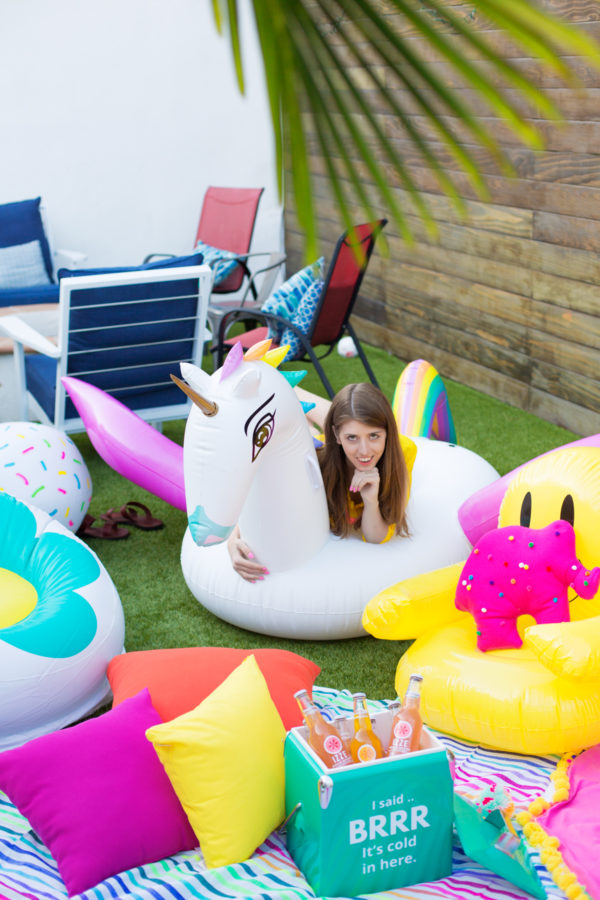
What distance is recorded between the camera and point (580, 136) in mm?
3674

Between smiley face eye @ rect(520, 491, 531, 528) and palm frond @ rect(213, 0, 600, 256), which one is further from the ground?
palm frond @ rect(213, 0, 600, 256)

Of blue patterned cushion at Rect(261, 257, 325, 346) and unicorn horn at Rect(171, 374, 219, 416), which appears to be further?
blue patterned cushion at Rect(261, 257, 325, 346)

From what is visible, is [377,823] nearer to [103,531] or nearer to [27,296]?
[103,531]

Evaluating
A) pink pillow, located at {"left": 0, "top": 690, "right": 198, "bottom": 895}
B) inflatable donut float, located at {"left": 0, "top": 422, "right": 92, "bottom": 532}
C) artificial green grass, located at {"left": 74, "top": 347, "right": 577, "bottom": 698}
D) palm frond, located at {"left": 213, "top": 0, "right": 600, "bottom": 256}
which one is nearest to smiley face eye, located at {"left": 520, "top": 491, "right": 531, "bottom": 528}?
artificial green grass, located at {"left": 74, "top": 347, "right": 577, "bottom": 698}

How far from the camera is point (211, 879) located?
1.62m

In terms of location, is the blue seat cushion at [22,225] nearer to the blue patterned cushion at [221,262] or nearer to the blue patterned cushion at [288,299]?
the blue patterned cushion at [221,262]

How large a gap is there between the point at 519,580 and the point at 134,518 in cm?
182

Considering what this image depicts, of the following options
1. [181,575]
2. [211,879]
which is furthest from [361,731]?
[181,575]

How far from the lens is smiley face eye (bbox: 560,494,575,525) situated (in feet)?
7.36

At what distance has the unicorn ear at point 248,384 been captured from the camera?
231cm

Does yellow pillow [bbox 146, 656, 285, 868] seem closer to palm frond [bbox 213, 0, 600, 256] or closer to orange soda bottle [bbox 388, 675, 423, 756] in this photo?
orange soda bottle [bbox 388, 675, 423, 756]

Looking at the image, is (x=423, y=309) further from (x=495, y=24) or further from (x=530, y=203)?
(x=495, y=24)

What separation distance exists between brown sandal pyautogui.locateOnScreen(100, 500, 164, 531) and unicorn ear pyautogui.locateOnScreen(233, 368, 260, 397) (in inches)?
53.0

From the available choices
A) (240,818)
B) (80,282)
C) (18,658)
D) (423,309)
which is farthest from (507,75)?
(423,309)
